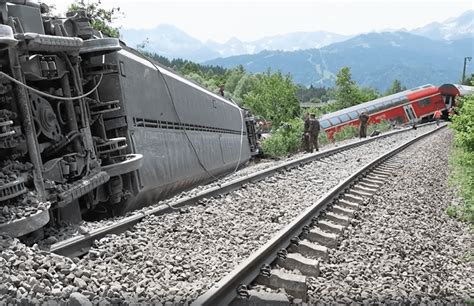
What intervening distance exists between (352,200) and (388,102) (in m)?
33.9

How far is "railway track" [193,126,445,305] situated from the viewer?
3.91 meters

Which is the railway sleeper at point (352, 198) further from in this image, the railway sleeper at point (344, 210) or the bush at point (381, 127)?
the bush at point (381, 127)

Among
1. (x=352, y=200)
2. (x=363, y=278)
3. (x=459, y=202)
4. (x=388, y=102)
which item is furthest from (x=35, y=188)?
(x=388, y=102)

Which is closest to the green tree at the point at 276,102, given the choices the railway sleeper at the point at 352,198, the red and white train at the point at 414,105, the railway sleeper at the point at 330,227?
the red and white train at the point at 414,105

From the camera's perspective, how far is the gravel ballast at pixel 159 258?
375cm

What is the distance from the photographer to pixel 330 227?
654cm

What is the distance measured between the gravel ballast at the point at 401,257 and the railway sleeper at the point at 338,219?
0.12m

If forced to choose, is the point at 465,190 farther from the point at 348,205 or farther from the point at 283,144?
the point at 283,144

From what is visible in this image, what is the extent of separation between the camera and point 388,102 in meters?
40.7

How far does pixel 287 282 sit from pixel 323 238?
69.2 inches

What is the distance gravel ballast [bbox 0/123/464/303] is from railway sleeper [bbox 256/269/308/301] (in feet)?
1.14

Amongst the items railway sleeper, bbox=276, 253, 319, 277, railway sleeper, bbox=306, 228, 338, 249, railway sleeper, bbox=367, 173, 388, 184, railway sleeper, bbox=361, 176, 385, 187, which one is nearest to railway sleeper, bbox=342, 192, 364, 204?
railway sleeper, bbox=361, 176, 385, 187

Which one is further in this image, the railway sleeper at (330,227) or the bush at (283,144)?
the bush at (283,144)

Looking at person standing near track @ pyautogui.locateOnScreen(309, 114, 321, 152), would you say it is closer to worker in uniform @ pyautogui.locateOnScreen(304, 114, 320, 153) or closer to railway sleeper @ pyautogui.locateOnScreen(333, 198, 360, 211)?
worker in uniform @ pyautogui.locateOnScreen(304, 114, 320, 153)
